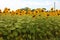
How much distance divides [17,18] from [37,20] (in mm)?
486

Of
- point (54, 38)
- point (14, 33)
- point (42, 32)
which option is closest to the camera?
point (14, 33)

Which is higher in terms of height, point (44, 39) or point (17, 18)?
point (17, 18)

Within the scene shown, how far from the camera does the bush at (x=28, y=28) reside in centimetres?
478

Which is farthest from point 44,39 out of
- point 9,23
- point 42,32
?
point 9,23

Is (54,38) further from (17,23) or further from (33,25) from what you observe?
(17,23)

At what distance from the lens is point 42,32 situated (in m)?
5.11

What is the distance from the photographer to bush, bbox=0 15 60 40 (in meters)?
4.78

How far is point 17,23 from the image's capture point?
4.85m

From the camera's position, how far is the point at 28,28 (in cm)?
491

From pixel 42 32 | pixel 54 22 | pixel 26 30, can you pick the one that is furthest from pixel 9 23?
pixel 54 22

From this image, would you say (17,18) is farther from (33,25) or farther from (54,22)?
(54,22)

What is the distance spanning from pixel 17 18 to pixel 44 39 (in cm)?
84

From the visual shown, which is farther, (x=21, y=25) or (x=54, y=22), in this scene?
(x=54, y=22)

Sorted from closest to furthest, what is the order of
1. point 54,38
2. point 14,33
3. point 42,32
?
1. point 14,33
2. point 42,32
3. point 54,38
